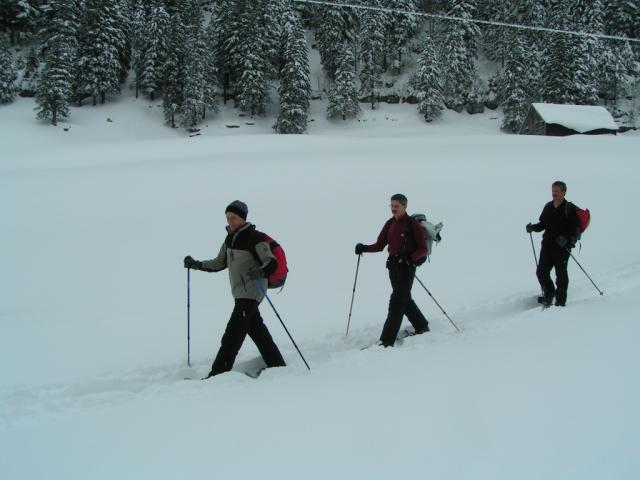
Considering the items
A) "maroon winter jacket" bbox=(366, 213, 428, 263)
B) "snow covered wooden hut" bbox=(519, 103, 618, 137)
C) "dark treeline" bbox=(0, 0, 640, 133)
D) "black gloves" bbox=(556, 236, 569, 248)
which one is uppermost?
"dark treeline" bbox=(0, 0, 640, 133)

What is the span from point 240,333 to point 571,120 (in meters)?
38.8

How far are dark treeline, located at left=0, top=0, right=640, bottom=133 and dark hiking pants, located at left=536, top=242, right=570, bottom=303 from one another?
3489cm

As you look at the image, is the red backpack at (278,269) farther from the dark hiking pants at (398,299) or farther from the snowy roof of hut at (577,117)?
the snowy roof of hut at (577,117)

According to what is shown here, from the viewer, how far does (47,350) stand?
5.32 meters

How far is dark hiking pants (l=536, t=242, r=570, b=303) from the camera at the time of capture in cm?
619

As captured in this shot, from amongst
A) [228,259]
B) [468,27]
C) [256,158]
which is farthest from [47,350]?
[468,27]

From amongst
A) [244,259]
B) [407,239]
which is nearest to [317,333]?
[407,239]

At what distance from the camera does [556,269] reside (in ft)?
20.9

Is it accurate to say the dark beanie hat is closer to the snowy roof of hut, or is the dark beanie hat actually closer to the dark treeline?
the dark treeline

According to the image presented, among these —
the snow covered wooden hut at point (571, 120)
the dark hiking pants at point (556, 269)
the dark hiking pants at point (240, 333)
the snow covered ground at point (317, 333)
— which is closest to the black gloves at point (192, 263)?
the dark hiking pants at point (240, 333)

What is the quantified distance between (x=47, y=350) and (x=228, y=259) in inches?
116

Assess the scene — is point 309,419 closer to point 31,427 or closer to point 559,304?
point 31,427

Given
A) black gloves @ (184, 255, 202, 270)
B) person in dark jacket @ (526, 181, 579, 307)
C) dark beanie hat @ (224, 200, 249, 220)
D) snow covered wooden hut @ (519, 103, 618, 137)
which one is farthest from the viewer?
snow covered wooden hut @ (519, 103, 618, 137)

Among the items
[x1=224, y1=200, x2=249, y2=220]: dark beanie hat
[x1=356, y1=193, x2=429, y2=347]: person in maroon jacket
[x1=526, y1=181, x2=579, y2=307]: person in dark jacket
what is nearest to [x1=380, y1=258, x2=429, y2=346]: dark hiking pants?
[x1=356, y1=193, x2=429, y2=347]: person in maroon jacket
